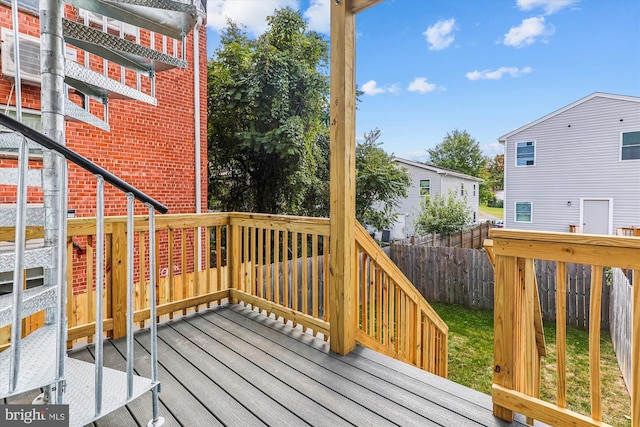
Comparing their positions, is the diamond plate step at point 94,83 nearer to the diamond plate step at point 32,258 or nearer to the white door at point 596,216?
the diamond plate step at point 32,258

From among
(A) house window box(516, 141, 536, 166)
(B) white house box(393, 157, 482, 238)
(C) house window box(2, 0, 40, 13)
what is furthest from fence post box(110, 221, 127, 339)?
(B) white house box(393, 157, 482, 238)

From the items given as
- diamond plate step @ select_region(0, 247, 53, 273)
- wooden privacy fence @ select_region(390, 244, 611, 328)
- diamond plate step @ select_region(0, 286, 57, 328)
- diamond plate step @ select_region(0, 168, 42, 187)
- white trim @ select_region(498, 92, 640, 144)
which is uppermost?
white trim @ select_region(498, 92, 640, 144)

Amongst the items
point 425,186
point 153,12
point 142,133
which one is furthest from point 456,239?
point 153,12

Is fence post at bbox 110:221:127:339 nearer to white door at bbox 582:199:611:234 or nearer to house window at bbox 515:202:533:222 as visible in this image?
house window at bbox 515:202:533:222

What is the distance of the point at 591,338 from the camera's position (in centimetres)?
136

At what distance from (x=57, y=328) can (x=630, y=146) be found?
1277 cm

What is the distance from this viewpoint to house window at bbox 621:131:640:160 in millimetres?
9180

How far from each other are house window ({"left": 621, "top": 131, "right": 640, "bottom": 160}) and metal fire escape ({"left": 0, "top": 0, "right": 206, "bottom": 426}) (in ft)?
38.6

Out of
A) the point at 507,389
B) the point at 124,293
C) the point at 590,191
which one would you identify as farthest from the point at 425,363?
the point at 590,191

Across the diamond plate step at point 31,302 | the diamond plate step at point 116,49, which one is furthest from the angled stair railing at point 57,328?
the diamond plate step at point 116,49

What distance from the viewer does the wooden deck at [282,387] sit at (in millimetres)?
1638

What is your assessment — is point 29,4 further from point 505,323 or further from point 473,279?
point 473,279

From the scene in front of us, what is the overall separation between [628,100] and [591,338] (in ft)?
36.7

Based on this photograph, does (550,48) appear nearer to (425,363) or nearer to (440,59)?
(440,59)
